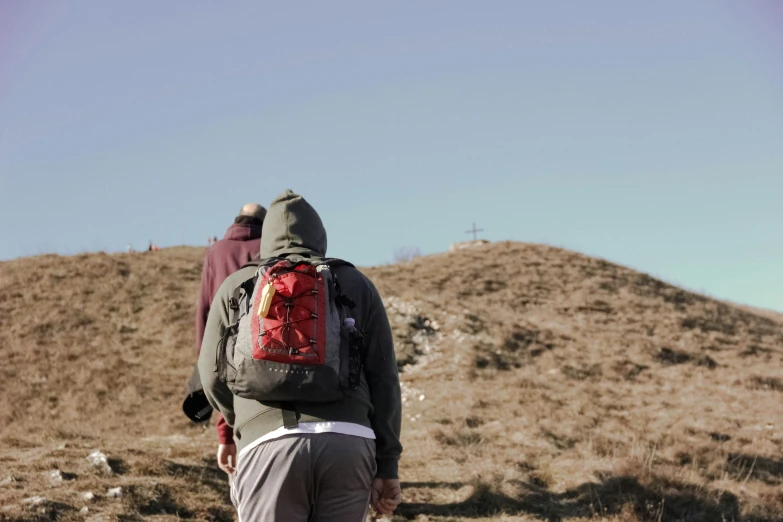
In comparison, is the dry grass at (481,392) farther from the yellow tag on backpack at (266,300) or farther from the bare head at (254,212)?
the yellow tag on backpack at (266,300)

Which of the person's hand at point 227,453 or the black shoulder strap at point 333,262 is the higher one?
the black shoulder strap at point 333,262

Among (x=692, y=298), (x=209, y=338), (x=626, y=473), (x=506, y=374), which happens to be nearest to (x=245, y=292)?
(x=209, y=338)

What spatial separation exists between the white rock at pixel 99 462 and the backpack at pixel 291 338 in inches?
156

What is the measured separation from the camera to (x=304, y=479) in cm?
221

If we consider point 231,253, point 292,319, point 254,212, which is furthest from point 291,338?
point 254,212

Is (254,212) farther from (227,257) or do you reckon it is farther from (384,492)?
(384,492)

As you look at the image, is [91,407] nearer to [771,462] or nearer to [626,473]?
[626,473]

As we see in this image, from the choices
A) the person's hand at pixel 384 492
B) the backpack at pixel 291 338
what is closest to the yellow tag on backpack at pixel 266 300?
the backpack at pixel 291 338

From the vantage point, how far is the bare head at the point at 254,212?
4.46m

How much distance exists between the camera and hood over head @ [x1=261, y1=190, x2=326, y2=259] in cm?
269

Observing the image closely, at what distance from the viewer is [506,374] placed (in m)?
12.2

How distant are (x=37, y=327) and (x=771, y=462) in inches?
603

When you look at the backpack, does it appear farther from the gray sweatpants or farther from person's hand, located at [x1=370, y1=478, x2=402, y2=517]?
person's hand, located at [x1=370, y1=478, x2=402, y2=517]

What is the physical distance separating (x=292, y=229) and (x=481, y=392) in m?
8.98
